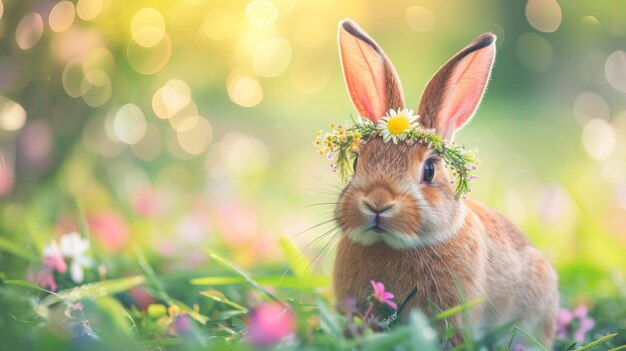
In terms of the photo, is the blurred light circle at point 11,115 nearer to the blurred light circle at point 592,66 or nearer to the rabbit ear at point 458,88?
the rabbit ear at point 458,88

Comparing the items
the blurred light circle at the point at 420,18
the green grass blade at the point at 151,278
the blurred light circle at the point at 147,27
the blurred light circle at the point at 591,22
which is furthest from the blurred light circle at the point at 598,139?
the green grass blade at the point at 151,278

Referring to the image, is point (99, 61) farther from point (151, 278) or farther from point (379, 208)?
point (379, 208)

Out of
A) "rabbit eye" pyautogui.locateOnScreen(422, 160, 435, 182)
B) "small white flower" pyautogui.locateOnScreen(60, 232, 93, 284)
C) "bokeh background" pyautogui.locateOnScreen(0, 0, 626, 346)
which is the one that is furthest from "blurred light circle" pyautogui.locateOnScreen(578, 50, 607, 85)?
"small white flower" pyautogui.locateOnScreen(60, 232, 93, 284)

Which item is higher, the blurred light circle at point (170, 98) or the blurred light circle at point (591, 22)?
the blurred light circle at point (591, 22)

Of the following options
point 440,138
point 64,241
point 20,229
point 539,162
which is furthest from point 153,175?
point 440,138

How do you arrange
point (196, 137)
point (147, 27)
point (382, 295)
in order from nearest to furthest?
point (382, 295)
point (147, 27)
point (196, 137)

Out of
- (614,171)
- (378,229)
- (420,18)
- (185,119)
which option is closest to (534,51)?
(420,18)
